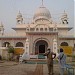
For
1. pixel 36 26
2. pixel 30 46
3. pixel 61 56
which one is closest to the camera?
pixel 61 56

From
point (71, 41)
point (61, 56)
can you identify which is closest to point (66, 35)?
point (71, 41)

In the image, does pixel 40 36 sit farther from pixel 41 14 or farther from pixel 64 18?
pixel 64 18

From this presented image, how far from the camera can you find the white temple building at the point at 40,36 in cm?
3349

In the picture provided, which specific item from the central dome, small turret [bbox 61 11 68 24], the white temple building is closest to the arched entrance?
the white temple building

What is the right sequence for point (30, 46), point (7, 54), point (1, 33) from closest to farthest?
point (7, 54) < point (30, 46) < point (1, 33)

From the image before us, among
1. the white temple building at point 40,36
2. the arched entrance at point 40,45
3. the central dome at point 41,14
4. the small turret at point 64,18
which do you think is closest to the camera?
the white temple building at point 40,36

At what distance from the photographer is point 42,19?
39.3 meters

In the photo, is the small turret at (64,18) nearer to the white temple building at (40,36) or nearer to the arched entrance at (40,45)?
the white temple building at (40,36)

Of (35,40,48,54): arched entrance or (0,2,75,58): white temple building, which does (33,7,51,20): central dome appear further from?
(35,40,48,54): arched entrance

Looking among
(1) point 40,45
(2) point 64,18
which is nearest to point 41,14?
(2) point 64,18

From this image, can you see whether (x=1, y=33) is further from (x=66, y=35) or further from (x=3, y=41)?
(x=66, y=35)

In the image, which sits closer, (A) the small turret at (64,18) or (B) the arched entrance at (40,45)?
(B) the arched entrance at (40,45)

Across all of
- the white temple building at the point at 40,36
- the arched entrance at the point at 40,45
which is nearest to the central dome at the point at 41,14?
the white temple building at the point at 40,36

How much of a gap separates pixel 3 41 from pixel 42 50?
6883mm
